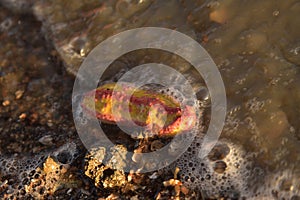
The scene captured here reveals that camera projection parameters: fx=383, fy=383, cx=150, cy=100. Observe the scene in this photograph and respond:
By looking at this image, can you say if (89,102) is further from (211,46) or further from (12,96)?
(211,46)

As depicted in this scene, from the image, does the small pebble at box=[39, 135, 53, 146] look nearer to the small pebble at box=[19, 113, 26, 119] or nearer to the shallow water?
the small pebble at box=[19, 113, 26, 119]

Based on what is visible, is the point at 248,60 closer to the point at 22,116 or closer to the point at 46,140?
the point at 46,140

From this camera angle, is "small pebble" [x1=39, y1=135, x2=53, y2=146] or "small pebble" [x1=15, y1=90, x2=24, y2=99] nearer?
"small pebble" [x1=39, y1=135, x2=53, y2=146]

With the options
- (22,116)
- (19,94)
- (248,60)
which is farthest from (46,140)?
(248,60)

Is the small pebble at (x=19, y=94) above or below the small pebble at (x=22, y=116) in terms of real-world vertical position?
above

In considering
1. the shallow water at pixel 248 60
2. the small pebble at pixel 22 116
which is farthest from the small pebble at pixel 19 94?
the shallow water at pixel 248 60

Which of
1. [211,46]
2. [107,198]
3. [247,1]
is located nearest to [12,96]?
[107,198]

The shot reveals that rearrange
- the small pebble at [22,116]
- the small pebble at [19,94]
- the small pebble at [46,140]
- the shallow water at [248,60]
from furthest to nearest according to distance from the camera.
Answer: the small pebble at [19,94]
the small pebble at [22,116]
the small pebble at [46,140]
the shallow water at [248,60]

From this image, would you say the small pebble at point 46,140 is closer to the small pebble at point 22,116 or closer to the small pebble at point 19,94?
the small pebble at point 22,116

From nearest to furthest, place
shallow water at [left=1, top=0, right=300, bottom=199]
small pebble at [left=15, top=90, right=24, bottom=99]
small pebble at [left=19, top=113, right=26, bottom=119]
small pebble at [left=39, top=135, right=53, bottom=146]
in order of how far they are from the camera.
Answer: shallow water at [left=1, top=0, right=300, bottom=199] → small pebble at [left=39, top=135, right=53, bottom=146] → small pebble at [left=19, top=113, right=26, bottom=119] → small pebble at [left=15, top=90, right=24, bottom=99]

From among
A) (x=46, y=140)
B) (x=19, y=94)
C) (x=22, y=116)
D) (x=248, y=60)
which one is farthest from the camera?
(x=19, y=94)

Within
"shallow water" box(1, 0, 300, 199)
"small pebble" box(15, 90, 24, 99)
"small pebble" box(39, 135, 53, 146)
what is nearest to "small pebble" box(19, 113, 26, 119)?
"small pebble" box(15, 90, 24, 99)

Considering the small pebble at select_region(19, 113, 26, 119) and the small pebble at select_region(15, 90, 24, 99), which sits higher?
the small pebble at select_region(15, 90, 24, 99)

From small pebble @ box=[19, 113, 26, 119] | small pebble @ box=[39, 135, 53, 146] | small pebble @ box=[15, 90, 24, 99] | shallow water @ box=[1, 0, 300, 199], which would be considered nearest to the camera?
shallow water @ box=[1, 0, 300, 199]
